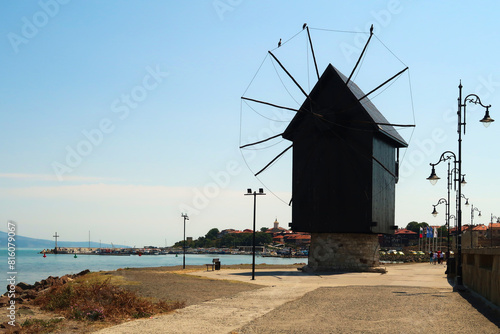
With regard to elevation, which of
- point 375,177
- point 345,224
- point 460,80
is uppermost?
point 460,80

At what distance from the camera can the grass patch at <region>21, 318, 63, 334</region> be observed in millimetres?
14616

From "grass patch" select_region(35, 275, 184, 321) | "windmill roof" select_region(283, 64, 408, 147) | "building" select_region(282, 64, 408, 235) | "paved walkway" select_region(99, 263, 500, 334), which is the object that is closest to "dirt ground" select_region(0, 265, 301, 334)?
"grass patch" select_region(35, 275, 184, 321)

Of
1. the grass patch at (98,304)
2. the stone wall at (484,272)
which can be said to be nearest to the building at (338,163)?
the stone wall at (484,272)

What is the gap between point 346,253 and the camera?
41.4 metres

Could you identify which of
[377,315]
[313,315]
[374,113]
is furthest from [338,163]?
[313,315]

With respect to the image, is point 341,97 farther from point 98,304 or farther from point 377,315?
point 98,304

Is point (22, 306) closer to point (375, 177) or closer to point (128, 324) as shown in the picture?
point (128, 324)

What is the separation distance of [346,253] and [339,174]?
614 centimetres

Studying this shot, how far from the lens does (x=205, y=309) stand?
1855cm

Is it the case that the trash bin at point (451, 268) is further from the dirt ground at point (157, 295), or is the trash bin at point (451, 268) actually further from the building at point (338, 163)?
the dirt ground at point (157, 295)

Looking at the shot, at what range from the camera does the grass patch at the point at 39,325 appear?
14.6 metres

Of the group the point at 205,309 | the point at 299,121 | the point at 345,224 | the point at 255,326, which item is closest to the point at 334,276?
the point at 345,224

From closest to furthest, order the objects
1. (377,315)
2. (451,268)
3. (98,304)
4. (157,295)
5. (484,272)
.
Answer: (377,315), (98,304), (484,272), (157,295), (451,268)

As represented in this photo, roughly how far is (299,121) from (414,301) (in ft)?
81.1
